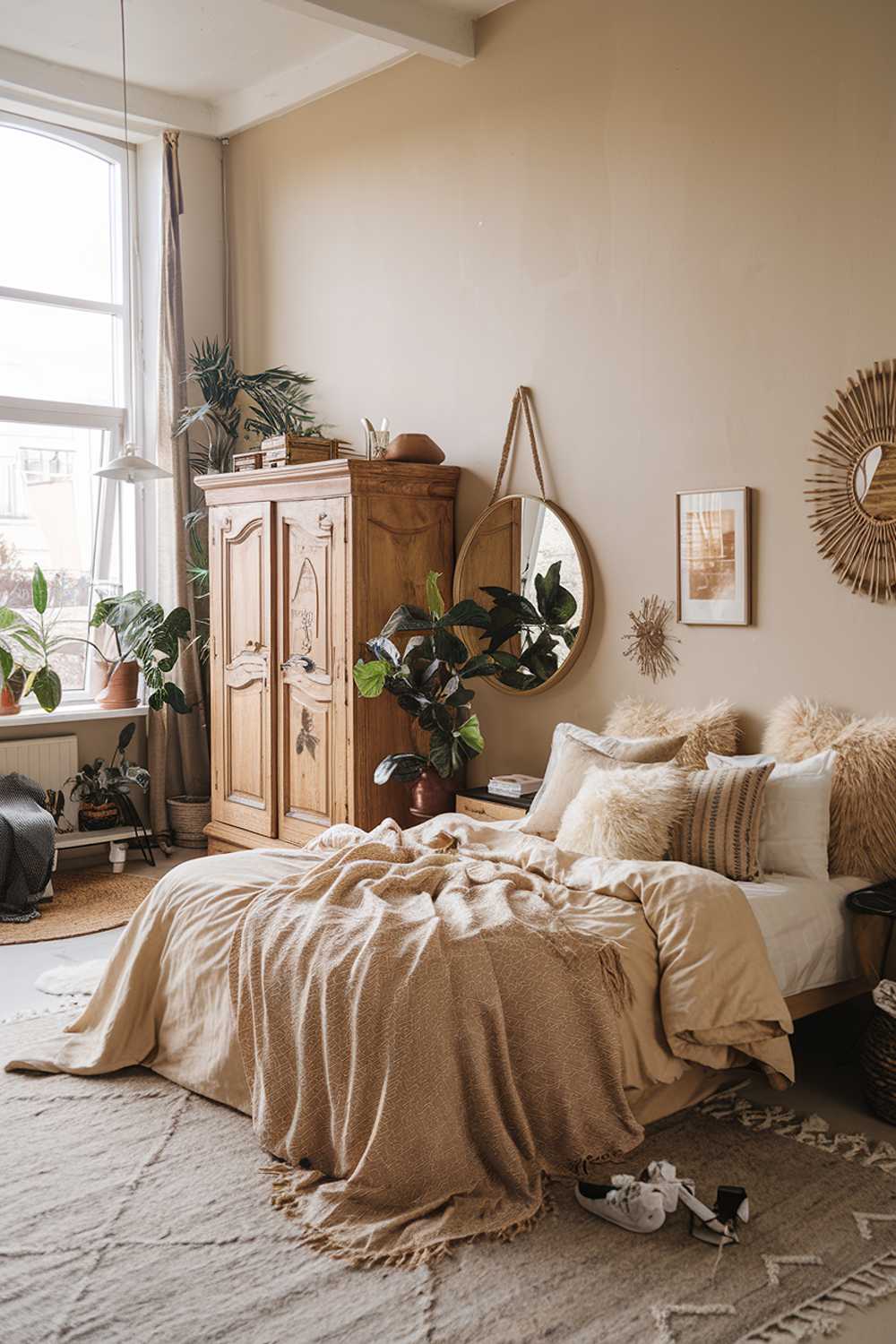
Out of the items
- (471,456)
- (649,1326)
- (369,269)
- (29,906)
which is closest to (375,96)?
(369,269)

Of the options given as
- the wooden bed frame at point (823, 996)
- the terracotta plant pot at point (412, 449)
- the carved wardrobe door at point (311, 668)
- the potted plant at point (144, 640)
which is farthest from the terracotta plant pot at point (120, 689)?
the wooden bed frame at point (823, 996)

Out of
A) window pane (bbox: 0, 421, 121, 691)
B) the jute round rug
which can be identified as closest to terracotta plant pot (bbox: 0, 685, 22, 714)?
window pane (bbox: 0, 421, 121, 691)

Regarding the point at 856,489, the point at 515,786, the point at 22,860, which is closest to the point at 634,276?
the point at 856,489

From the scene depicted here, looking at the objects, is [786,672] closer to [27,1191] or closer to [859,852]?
[859,852]

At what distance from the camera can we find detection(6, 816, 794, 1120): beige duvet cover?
3018mm

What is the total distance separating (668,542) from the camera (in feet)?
14.3

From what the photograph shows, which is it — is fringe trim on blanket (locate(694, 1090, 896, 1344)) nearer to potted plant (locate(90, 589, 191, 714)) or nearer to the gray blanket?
the gray blanket

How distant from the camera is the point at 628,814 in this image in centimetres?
361

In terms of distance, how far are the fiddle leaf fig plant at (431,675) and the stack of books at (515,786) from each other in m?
0.15

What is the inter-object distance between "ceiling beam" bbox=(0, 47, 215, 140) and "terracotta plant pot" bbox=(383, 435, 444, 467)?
247 cm

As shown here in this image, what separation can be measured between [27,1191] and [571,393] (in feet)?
10.7

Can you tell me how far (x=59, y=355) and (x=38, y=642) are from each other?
149 centimetres

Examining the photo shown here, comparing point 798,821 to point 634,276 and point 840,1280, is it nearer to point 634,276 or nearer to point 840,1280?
point 840,1280

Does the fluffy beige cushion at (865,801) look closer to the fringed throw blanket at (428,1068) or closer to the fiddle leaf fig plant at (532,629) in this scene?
the fringed throw blanket at (428,1068)
